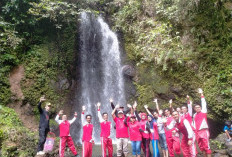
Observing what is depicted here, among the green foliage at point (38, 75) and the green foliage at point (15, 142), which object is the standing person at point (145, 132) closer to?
the green foliage at point (15, 142)

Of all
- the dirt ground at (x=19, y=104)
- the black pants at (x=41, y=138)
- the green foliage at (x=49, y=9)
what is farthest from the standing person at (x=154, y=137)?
the green foliage at (x=49, y=9)

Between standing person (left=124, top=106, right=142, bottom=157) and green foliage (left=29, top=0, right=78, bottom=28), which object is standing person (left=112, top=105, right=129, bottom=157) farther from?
green foliage (left=29, top=0, right=78, bottom=28)

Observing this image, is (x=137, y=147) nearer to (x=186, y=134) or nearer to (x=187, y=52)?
(x=186, y=134)

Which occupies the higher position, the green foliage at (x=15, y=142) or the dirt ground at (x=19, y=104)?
the dirt ground at (x=19, y=104)

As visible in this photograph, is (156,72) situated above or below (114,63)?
below

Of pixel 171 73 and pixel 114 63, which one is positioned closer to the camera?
pixel 171 73

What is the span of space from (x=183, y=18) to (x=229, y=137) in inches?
225

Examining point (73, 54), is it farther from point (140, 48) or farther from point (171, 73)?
point (171, 73)

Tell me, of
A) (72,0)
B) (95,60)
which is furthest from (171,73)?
(72,0)

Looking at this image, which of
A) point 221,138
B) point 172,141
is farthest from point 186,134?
point 221,138

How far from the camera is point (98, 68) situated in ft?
42.6

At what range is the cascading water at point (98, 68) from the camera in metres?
12.1

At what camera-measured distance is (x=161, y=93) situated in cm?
1002

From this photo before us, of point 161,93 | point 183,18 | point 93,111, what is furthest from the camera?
point 93,111
